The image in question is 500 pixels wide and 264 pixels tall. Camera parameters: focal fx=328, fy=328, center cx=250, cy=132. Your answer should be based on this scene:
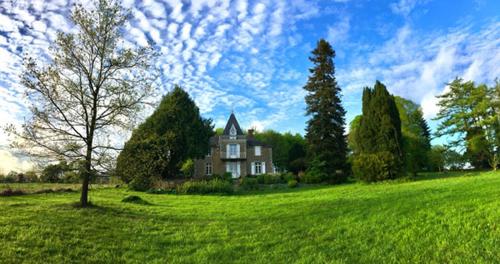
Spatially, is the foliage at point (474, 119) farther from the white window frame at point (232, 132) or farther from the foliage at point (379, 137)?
the white window frame at point (232, 132)

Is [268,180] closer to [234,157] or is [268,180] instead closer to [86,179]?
[234,157]

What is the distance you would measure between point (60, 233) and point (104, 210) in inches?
132

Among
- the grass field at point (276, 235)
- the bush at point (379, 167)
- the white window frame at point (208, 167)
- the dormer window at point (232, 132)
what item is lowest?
the grass field at point (276, 235)

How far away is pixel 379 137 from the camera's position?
23.1m

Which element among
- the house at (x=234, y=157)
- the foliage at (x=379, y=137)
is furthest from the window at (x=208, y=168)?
the foliage at (x=379, y=137)

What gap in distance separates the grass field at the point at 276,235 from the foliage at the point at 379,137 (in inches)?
468

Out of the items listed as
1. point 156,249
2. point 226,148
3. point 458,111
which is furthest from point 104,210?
point 458,111

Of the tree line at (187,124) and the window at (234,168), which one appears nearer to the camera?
the tree line at (187,124)

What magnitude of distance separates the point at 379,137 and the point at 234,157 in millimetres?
22609

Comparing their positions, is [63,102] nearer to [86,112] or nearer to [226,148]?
[86,112]

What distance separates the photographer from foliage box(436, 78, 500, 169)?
101 ft

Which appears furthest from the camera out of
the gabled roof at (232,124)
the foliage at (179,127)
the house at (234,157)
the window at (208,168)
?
the window at (208,168)

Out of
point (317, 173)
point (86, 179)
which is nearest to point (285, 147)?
point (317, 173)

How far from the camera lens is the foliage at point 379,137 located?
21547 mm
